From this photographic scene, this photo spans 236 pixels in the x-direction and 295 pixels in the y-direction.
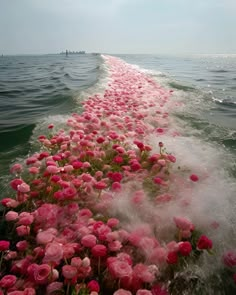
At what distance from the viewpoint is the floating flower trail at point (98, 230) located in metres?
2.58

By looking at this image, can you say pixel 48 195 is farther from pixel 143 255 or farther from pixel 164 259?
pixel 164 259

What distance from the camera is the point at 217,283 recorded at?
2953 millimetres

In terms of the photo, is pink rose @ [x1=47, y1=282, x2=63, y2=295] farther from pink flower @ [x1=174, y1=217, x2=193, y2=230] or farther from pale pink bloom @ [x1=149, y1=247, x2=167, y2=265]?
pink flower @ [x1=174, y1=217, x2=193, y2=230]

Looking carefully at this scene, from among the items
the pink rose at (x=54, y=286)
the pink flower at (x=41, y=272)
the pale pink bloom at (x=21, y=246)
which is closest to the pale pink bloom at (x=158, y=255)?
the pink rose at (x=54, y=286)

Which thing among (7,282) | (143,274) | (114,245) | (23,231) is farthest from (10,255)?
(143,274)

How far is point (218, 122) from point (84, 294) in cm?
892

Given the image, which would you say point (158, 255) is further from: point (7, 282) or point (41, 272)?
point (7, 282)

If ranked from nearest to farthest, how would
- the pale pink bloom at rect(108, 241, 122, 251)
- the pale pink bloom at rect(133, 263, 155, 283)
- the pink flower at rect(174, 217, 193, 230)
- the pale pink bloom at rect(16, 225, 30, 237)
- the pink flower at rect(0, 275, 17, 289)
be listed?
the pink flower at rect(0, 275, 17, 289) < the pale pink bloom at rect(133, 263, 155, 283) < the pale pink bloom at rect(108, 241, 122, 251) < the pink flower at rect(174, 217, 193, 230) < the pale pink bloom at rect(16, 225, 30, 237)

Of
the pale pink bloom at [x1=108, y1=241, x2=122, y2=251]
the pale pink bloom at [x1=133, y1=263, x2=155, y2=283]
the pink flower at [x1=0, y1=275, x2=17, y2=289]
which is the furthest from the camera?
the pale pink bloom at [x1=108, y1=241, x2=122, y2=251]

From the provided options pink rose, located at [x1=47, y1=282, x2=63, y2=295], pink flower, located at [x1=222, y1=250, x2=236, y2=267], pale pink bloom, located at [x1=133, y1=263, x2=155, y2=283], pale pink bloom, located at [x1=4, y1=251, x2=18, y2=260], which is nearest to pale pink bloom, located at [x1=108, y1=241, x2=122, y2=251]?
pale pink bloom, located at [x1=133, y1=263, x2=155, y2=283]

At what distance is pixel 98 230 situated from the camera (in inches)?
116

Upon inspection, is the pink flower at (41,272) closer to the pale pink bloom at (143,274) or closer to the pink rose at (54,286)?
the pink rose at (54,286)

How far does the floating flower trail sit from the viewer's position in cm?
258

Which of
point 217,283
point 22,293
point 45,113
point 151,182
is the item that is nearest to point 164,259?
point 217,283
